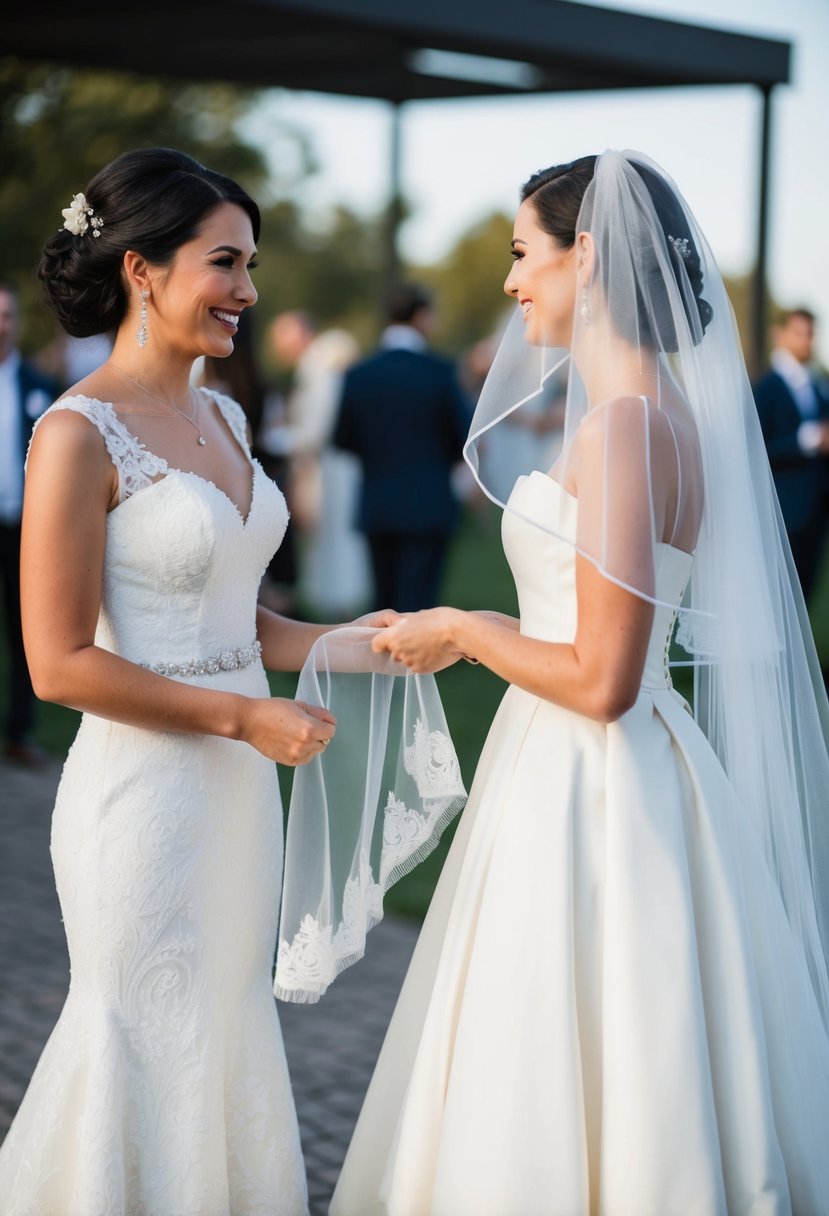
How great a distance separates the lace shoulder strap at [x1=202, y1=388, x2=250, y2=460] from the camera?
316cm

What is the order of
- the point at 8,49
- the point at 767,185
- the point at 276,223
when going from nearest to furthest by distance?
the point at 8,49 < the point at 767,185 < the point at 276,223

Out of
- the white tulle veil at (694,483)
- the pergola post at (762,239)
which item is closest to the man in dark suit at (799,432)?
the pergola post at (762,239)

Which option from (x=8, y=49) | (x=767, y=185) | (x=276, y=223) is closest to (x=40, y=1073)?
(x=8, y=49)

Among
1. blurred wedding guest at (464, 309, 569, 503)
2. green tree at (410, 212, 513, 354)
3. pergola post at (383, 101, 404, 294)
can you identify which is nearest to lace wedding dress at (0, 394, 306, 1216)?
pergola post at (383, 101, 404, 294)

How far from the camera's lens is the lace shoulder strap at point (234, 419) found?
124 inches

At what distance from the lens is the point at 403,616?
2938 millimetres

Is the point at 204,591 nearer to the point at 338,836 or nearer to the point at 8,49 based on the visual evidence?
the point at 338,836

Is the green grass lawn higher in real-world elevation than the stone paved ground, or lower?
higher

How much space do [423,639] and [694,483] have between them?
0.58 metres

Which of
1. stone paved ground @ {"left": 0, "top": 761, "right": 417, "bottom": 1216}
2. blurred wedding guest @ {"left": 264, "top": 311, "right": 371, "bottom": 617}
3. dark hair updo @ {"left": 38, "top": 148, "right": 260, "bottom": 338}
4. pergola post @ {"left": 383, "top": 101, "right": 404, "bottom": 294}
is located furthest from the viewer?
blurred wedding guest @ {"left": 264, "top": 311, "right": 371, "bottom": 617}

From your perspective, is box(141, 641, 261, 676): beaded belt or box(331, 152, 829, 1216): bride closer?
box(331, 152, 829, 1216): bride

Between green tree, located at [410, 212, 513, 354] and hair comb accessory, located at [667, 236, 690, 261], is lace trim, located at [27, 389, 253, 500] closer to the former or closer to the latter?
hair comb accessory, located at [667, 236, 690, 261]

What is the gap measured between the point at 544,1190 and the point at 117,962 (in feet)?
2.87

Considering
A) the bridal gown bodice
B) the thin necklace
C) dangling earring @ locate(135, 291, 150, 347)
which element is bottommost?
the bridal gown bodice
